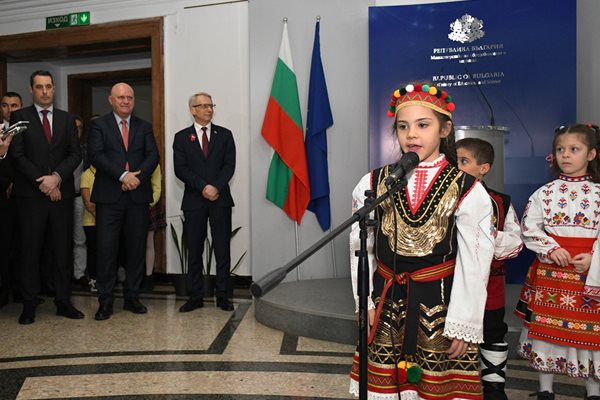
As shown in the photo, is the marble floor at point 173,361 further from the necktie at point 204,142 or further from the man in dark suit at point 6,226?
the necktie at point 204,142

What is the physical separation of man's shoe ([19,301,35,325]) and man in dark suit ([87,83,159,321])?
1.39 feet

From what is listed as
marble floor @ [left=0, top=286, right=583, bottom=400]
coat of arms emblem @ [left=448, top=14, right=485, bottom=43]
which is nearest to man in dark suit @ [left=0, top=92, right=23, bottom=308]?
marble floor @ [left=0, top=286, right=583, bottom=400]

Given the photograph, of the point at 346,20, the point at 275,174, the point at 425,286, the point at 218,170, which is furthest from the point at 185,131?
the point at 425,286

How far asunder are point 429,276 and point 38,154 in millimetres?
3157

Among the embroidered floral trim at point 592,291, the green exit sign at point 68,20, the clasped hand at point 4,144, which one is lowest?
the embroidered floral trim at point 592,291

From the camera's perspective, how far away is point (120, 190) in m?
3.95

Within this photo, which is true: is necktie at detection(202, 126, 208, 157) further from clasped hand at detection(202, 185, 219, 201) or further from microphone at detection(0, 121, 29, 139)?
microphone at detection(0, 121, 29, 139)

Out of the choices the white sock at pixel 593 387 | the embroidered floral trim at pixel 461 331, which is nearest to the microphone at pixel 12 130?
the embroidered floral trim at pixel 461 331

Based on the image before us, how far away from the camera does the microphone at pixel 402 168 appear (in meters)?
1.30

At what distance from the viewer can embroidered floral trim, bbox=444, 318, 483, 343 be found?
1.53 metres

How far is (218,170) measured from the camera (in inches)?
167

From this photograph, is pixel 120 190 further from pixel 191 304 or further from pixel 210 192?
pixel 191 304

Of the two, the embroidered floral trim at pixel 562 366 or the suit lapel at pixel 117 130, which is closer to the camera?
the embroidered floral trim at pixel 562 366

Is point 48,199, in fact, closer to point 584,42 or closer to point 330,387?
point 330,387
